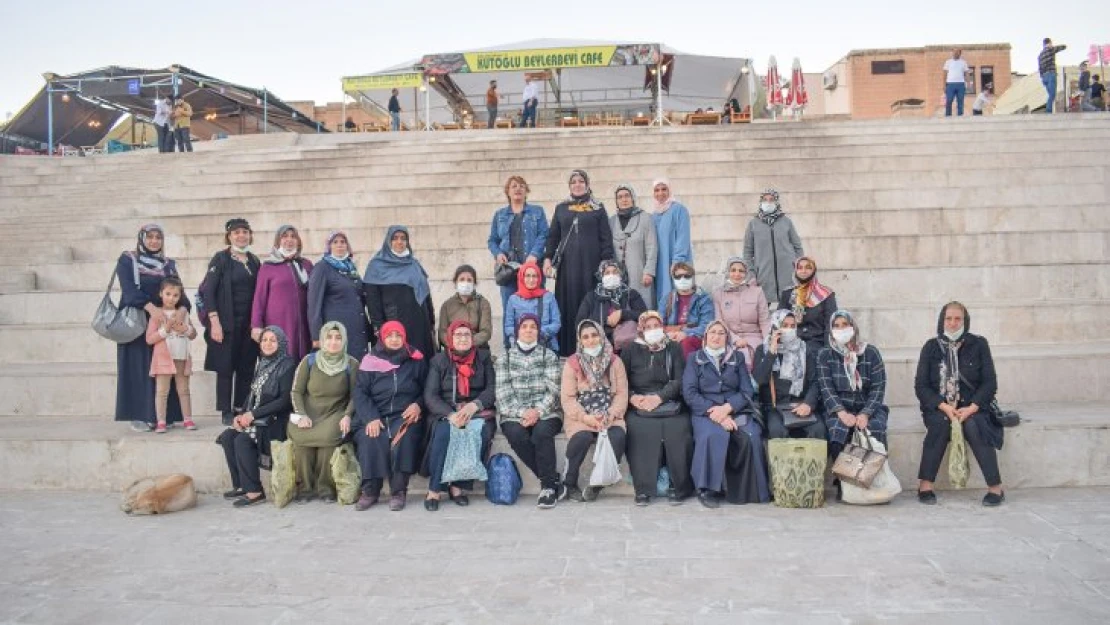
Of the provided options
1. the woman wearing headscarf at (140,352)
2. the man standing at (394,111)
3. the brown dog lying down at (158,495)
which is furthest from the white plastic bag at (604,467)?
the man standing at (394,111)

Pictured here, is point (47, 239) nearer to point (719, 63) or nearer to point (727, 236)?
point (727, 236)

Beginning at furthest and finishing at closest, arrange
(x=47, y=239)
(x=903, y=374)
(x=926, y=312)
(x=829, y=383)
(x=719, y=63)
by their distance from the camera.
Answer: (x=719, y=63) < (x=47, y=239) < (x=926, y=312) < (x=903, y=374) < (x=829, y=383)

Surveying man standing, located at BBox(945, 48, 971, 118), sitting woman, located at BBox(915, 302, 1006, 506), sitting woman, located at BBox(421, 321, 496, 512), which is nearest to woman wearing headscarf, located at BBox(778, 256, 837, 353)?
sitting woman, located at BBox(915, 302, 1006, 506)

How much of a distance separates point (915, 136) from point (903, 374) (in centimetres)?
717

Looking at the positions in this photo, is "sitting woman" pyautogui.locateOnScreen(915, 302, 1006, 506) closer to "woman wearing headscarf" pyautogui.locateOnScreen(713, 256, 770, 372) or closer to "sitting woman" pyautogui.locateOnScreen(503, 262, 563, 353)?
"woman wearing headscarf" pyautogui.locateOnScreen(713, 256, 770, 372)

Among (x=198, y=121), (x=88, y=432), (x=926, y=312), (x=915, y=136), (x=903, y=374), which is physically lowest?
(x=88, y=432)

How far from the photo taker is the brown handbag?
17.0 ft

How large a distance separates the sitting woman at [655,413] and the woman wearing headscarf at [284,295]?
2551mm

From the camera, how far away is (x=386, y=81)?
18.7 meters

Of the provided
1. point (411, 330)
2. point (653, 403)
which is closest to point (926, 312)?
point (653, 403)

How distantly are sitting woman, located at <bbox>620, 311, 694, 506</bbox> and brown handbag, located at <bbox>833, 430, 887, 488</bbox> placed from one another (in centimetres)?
99

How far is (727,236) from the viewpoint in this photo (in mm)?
9703

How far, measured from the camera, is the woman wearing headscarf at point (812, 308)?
6281mm

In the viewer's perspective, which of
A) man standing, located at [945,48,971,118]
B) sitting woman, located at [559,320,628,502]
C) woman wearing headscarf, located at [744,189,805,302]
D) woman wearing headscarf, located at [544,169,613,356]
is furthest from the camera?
man standing, located at [945,48,971,118]
